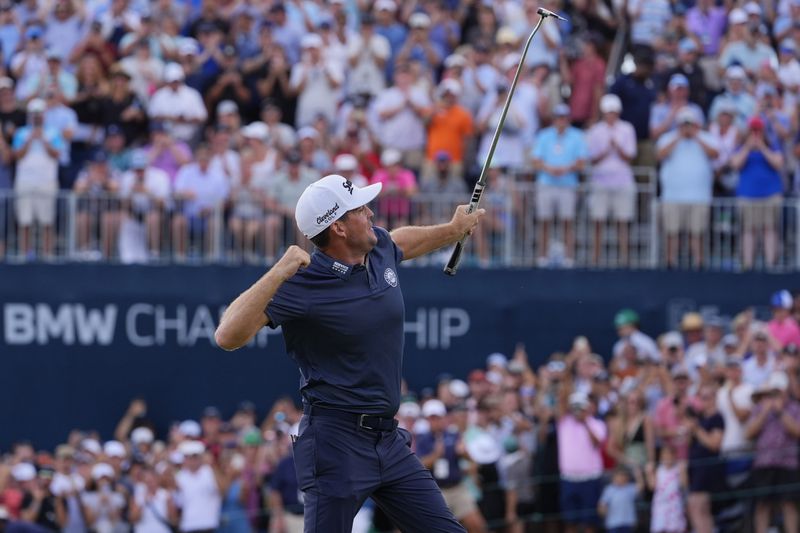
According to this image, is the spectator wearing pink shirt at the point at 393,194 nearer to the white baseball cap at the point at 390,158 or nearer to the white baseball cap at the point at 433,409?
the white baseball cap at the point at 390,158

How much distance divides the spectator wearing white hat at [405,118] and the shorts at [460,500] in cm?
459

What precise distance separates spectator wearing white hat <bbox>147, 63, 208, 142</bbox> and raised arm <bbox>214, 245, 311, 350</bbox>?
1085 cm

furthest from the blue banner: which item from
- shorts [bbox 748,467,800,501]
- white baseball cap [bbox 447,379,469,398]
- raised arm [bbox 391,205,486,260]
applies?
raised arm [bbox 391,205,486,260]

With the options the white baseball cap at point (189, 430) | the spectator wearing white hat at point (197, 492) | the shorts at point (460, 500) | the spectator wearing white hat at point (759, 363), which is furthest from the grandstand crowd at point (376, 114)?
the shorts at point (460, 500)

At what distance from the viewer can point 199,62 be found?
64.4 feet

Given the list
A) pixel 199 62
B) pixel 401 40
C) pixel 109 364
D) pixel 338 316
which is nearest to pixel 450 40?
pixel 401 40

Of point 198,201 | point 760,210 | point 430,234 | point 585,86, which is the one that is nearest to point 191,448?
point 198,201

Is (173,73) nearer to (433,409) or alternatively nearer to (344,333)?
(433,409)

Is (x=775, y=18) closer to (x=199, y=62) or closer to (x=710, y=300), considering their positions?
(x=710, y=300)

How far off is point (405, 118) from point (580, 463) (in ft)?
15.6

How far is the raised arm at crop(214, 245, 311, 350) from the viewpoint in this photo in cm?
822

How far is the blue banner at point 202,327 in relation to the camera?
59.8 ft

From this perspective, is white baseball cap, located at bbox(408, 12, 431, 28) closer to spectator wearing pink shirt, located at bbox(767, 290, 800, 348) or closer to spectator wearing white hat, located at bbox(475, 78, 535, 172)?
spectator wearing white hat, located at bbox(475, 78, 535, 172)

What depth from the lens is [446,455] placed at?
1552 centimetres
